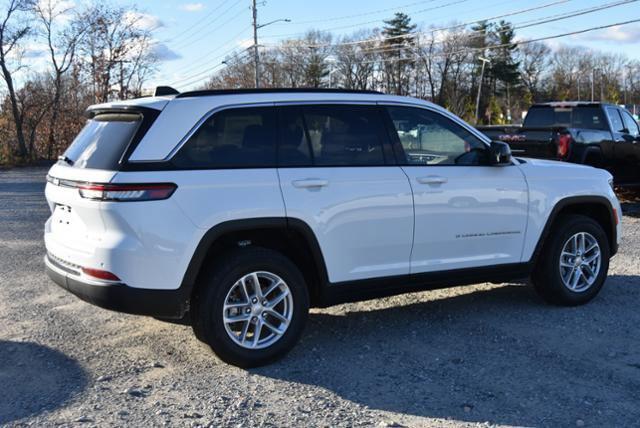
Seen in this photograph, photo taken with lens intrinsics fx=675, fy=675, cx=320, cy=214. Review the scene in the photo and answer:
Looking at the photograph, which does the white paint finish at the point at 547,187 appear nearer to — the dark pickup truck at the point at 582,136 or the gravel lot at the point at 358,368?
the gravel lot at the point at 358,368

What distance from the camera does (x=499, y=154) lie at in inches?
219

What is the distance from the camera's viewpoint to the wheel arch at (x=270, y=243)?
443cm

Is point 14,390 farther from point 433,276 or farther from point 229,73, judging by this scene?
point 229,73

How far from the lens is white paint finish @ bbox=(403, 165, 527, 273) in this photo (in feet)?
17.3

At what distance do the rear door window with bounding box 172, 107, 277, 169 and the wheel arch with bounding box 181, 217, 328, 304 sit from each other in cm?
42

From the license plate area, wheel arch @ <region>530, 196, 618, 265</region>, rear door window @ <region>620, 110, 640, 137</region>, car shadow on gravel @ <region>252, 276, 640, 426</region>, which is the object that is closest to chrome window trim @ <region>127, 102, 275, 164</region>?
the license plate area

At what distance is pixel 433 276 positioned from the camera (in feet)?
17.7

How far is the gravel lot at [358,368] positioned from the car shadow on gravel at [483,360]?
12mm

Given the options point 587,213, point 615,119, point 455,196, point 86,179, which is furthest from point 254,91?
point 615,119

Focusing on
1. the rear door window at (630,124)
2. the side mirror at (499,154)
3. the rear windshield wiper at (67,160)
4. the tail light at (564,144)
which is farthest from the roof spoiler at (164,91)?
the rear door window at (630,124)

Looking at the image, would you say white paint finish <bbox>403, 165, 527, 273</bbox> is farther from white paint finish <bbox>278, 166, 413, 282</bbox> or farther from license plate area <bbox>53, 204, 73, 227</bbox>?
license plate area <bbox>53, 204, 73, 227</bbox>

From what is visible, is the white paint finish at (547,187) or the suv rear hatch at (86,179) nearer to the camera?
the suv rear hatch at (86,179)

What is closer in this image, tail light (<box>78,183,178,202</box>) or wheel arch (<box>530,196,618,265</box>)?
tail light (<box>78,183,178,202</box>)

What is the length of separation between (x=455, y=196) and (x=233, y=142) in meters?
1.86
